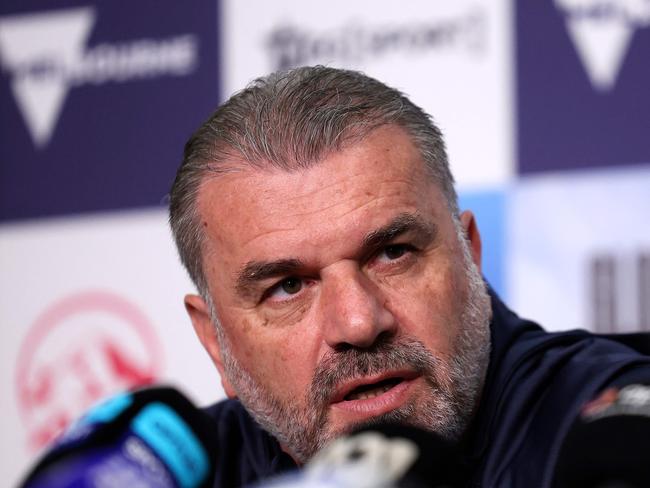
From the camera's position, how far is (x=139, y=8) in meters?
3.30

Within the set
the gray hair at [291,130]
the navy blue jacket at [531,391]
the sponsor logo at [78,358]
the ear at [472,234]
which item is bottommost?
the sponsor logo at [78,358]

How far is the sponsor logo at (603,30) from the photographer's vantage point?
2689 mm

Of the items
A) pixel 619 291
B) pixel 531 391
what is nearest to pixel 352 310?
pixel 531 391

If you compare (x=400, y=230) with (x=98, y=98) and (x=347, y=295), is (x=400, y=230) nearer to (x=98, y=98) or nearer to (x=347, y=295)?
(x=347, y=295)

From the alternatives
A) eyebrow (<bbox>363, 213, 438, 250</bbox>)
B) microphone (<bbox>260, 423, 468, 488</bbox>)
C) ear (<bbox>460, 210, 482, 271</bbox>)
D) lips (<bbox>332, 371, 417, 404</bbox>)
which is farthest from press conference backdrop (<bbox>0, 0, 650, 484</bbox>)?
microphone (<bbox>260, 423, 468, 488</bbox>)

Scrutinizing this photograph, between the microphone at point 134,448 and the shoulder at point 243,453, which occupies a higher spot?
the microphone at point 134,448

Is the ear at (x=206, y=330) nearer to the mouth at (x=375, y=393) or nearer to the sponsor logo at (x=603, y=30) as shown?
the mouth at (x=375, y=393)

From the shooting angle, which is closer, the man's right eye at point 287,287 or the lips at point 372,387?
the lips at point 372,387

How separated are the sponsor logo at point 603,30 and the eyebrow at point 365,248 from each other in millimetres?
1188

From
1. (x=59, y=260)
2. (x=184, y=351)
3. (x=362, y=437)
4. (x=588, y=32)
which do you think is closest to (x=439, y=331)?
(x=362, y=437)

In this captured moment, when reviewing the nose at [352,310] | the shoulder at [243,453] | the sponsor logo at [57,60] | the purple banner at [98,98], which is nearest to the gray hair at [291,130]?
the nose at [352,310]

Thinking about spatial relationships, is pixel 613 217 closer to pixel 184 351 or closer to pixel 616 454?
pixel 184 351

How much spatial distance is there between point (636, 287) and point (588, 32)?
2.20 feet

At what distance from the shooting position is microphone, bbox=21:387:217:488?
40.6 inches
